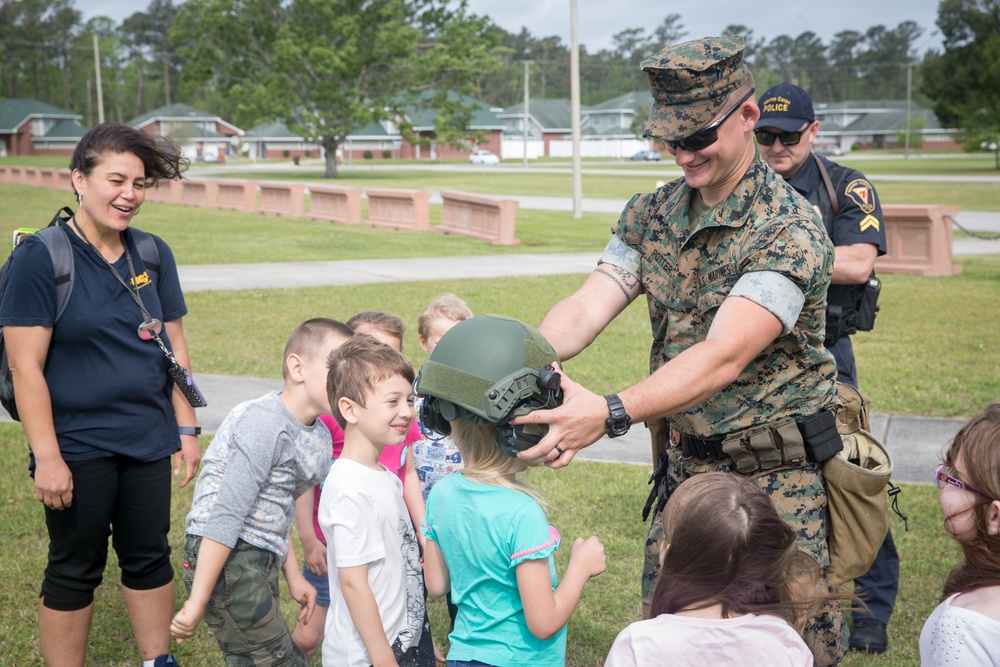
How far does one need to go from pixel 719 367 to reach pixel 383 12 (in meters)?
49.8

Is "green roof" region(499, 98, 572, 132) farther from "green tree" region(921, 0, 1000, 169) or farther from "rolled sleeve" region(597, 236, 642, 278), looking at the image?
"rolled sleeve" region(597, 236, 642, 278)

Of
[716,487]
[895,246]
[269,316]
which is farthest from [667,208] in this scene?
[895,246]

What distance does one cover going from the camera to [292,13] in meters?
52.5

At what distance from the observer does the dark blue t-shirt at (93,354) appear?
3.33 metres

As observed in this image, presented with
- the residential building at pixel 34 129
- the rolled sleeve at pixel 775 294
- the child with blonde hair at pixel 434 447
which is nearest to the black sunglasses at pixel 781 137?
the child with blonde hair at pixel 434 447

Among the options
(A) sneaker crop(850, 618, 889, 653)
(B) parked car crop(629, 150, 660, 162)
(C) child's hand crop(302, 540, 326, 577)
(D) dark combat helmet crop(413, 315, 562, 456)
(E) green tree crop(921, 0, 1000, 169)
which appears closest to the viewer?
(D) dark combat helmet crop(413, 315, 562, 456)

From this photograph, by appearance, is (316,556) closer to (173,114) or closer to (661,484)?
(661,484)

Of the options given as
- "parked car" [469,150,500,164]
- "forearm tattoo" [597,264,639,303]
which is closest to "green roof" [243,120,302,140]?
"parked car" [469,150,500,164]

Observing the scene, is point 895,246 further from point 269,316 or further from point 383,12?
point 383,12

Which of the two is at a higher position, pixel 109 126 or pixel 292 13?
pixel 292 13

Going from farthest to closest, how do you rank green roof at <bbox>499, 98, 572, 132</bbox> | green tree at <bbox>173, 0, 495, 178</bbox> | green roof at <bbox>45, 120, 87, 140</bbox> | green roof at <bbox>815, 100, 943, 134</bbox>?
green roof at <bbox>499, 98, 572, 132</bbox>, green roof at <bbox>815, 100, 943, 134</bbox>, green roof at <bbox>45, 120, 87, 140</bbox>, green tree at <bbox>173, 0, 495, 178</bbox>

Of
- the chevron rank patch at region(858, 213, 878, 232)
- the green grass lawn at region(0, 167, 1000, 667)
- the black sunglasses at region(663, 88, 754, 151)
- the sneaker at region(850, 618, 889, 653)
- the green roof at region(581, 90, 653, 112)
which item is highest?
the green roof at region(581, 90, 653, 112)

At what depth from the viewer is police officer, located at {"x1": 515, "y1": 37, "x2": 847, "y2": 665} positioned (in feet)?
8.34

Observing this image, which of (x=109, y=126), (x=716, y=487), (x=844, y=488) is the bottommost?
(x=844, y=488)
